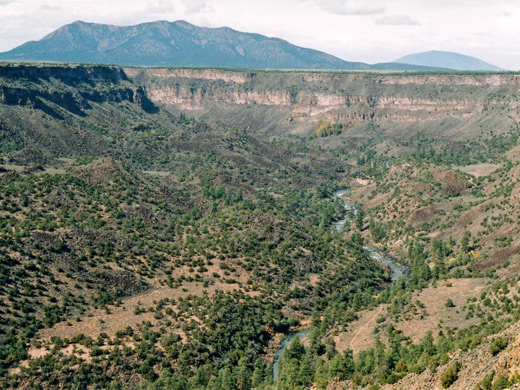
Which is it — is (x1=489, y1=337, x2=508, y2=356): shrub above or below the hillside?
above

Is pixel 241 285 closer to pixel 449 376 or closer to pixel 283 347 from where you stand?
pixel 283 347

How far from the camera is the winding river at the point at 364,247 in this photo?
286ft

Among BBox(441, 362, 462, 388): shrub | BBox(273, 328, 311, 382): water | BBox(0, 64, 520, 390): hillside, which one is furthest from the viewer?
BBox(273, 328, 311, 382): water

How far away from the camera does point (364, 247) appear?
5364 inches

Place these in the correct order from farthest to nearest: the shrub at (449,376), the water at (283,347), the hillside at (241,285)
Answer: the water at (283,347)
the hillside at (241,285)
the shrub at (449,376)

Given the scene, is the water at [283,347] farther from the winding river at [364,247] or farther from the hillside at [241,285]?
the hillside at [241,285]

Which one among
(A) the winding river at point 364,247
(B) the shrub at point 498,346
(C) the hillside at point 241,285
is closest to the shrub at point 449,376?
(C) the hillside at point 241,285

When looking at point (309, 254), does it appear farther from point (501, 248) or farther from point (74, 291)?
point (74, 291)

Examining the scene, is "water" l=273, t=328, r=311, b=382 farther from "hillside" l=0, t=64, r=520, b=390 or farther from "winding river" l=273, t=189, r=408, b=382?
"hillside" l=0, t=64, r=520, b=390

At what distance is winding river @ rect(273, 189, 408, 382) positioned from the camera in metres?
87.2

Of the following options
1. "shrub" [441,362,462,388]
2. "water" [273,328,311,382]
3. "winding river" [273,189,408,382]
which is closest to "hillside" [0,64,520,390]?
"shrub" [441,362,462,388]

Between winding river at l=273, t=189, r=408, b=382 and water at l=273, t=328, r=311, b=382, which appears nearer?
water at l=273, t=328, r=311, b=382

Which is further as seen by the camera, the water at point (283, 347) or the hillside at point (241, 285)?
the water at point (283, 347)

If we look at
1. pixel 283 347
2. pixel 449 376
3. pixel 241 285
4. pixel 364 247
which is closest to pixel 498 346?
pixel 449 376
